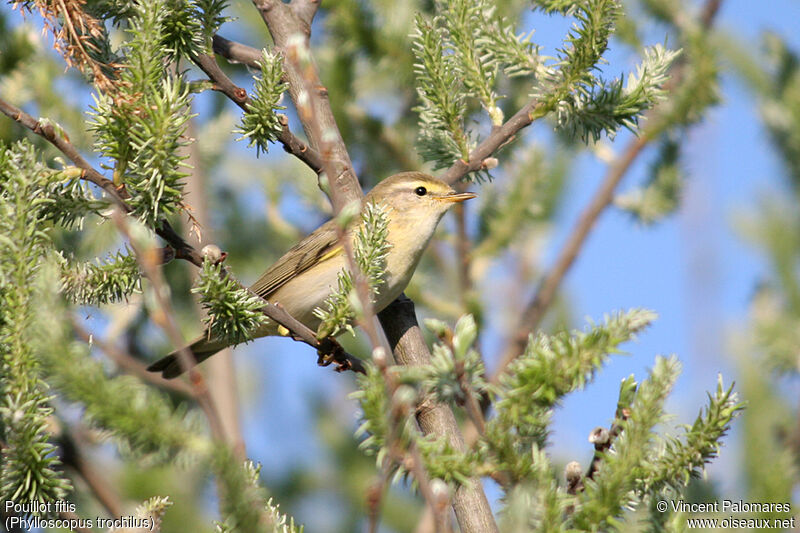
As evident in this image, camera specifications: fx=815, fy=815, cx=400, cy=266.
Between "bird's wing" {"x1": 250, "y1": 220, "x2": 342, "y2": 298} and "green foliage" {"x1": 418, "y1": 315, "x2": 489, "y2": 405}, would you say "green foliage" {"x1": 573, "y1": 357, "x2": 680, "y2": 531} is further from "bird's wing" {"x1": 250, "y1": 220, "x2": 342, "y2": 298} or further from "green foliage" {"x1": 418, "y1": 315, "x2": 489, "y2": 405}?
"bird's wing" {"x1": 250, "y1": 220, "x2": 342, "y2": 298}

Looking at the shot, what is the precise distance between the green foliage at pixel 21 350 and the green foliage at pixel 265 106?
66 cm

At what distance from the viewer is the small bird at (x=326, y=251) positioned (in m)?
3.98

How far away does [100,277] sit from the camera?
7.11ft

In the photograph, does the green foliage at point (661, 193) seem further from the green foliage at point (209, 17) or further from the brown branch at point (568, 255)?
the green foliage at point (209, 17)

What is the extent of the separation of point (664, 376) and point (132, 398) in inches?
41.1

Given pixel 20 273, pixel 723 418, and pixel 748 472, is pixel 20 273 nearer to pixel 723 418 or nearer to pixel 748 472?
pixel 723 418

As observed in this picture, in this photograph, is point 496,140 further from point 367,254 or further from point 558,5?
point 367,254

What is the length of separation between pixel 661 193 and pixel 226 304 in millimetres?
3240

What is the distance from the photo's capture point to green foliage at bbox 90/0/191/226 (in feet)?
6.31

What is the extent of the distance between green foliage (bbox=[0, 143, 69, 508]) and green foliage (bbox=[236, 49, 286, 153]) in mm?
656

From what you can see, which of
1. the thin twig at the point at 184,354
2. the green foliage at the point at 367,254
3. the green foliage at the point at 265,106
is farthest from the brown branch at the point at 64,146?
the thin twig at the point at 184,354

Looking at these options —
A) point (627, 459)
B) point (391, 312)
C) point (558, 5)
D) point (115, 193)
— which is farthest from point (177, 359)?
point (627, 459)

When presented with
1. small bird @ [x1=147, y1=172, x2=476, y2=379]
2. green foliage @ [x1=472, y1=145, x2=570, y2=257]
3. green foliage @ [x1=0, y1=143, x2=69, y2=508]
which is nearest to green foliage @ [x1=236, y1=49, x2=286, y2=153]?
green foliage @ [x1=0, y1=143, x2=69, y2=508]

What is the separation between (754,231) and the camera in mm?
4652
